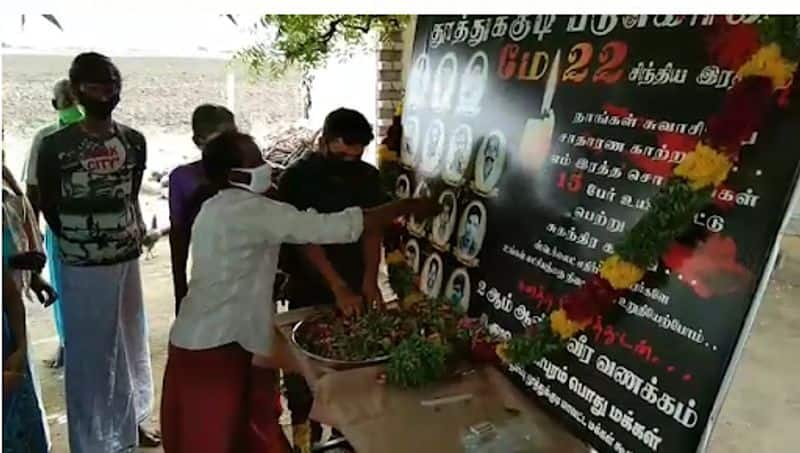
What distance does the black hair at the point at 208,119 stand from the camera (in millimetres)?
2381

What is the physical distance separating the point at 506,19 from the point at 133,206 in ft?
4.44

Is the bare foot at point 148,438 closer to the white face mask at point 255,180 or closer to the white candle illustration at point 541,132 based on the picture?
the white face mask at point 255,180

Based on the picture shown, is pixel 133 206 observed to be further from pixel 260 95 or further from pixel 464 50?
pixel 260 95

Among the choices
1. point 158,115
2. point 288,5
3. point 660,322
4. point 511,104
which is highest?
point 288,5

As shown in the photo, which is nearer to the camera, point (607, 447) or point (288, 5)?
point (288, 5)

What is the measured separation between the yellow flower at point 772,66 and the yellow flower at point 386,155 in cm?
128

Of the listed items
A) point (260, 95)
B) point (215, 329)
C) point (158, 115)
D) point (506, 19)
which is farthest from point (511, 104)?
point (158, 115)

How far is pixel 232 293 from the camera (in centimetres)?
186

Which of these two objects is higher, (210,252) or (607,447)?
(210,252)

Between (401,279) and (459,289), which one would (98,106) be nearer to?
(401,279)

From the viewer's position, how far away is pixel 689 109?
4.12ft

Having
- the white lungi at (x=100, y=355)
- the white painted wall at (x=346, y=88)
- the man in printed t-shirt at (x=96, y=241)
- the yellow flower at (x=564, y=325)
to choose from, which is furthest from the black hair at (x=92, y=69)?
the white painted wall at (x=346, y=88)

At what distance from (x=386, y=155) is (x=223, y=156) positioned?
64 cm

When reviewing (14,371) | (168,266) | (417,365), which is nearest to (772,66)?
(417,365)
